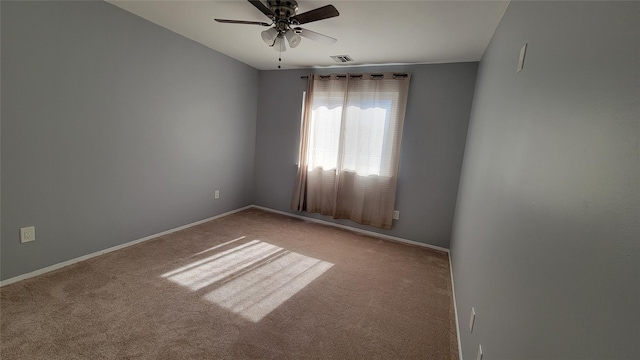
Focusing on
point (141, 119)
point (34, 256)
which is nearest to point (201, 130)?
point (141, 119)

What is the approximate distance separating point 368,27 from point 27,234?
348 centimetres

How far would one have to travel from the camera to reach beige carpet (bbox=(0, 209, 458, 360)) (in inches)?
65.1

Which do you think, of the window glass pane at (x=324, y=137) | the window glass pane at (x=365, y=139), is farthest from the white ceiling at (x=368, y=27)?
the window glass pane at (x=324, y=137)

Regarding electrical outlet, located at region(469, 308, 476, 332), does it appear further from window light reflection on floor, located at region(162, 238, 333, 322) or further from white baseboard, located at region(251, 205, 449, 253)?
white baseboard, located at region(251, 205, 449, 253)

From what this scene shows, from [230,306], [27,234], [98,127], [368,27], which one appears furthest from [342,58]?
[27,234]

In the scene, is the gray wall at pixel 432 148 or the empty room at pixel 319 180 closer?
the empty room at pixel 319 180

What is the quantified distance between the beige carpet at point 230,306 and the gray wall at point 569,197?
0.84 meters

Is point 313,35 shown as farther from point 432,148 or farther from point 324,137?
point 432,148

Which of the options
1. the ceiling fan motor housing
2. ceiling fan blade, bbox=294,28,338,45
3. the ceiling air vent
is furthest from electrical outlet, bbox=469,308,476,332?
the ceiling air vent

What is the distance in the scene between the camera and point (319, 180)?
417 centimetres

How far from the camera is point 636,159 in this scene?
46cm

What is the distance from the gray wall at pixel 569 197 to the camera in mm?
485

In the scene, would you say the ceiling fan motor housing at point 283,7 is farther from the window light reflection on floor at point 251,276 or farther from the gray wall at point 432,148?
the window light reflection on floor at point 251,276

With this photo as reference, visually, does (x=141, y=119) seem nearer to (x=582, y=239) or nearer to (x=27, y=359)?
(x=27, y=359)
